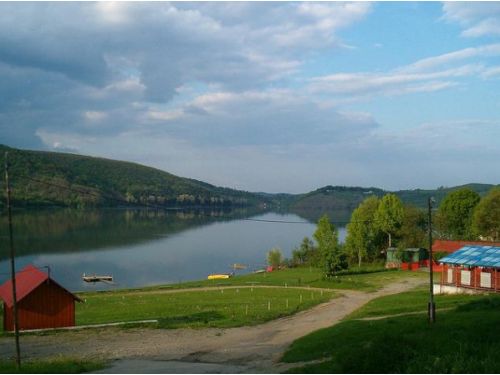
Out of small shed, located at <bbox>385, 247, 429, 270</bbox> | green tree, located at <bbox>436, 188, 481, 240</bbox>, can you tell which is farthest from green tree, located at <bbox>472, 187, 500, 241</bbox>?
small shed, located at <bbox>385, 247, 429, 270</bbox>

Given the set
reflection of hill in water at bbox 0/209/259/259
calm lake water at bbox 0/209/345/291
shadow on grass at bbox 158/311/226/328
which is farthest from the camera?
reflection of hill in water at bbox 0/209/259/259

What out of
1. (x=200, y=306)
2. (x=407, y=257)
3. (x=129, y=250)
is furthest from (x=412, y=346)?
(x=129, y=250)

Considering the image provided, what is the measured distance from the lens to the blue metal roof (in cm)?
3891

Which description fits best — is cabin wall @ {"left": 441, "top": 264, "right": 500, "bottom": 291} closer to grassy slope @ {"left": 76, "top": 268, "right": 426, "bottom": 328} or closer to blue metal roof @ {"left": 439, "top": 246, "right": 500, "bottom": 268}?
blue metal roof @ {"left": 439, "top": 246, "right": 500, "bottom": 268}

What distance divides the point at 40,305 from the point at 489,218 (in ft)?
200

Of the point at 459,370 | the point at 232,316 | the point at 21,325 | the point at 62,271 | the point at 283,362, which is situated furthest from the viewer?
the point at 62,271

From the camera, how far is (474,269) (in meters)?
39.9

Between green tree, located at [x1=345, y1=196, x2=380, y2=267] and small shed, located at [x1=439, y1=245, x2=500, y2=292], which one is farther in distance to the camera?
green tree, located at [x1=345, y1=196, x2=380, y2=267]

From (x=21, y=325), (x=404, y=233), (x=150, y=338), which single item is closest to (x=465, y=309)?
(x=150, y=338)

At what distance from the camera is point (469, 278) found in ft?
132

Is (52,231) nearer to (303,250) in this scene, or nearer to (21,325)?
(303,250)

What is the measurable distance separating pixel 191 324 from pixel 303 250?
5715 centimetres

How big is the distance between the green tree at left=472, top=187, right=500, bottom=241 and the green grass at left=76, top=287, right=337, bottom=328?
34900 millimetres

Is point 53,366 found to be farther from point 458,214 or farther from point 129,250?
point 129,250
